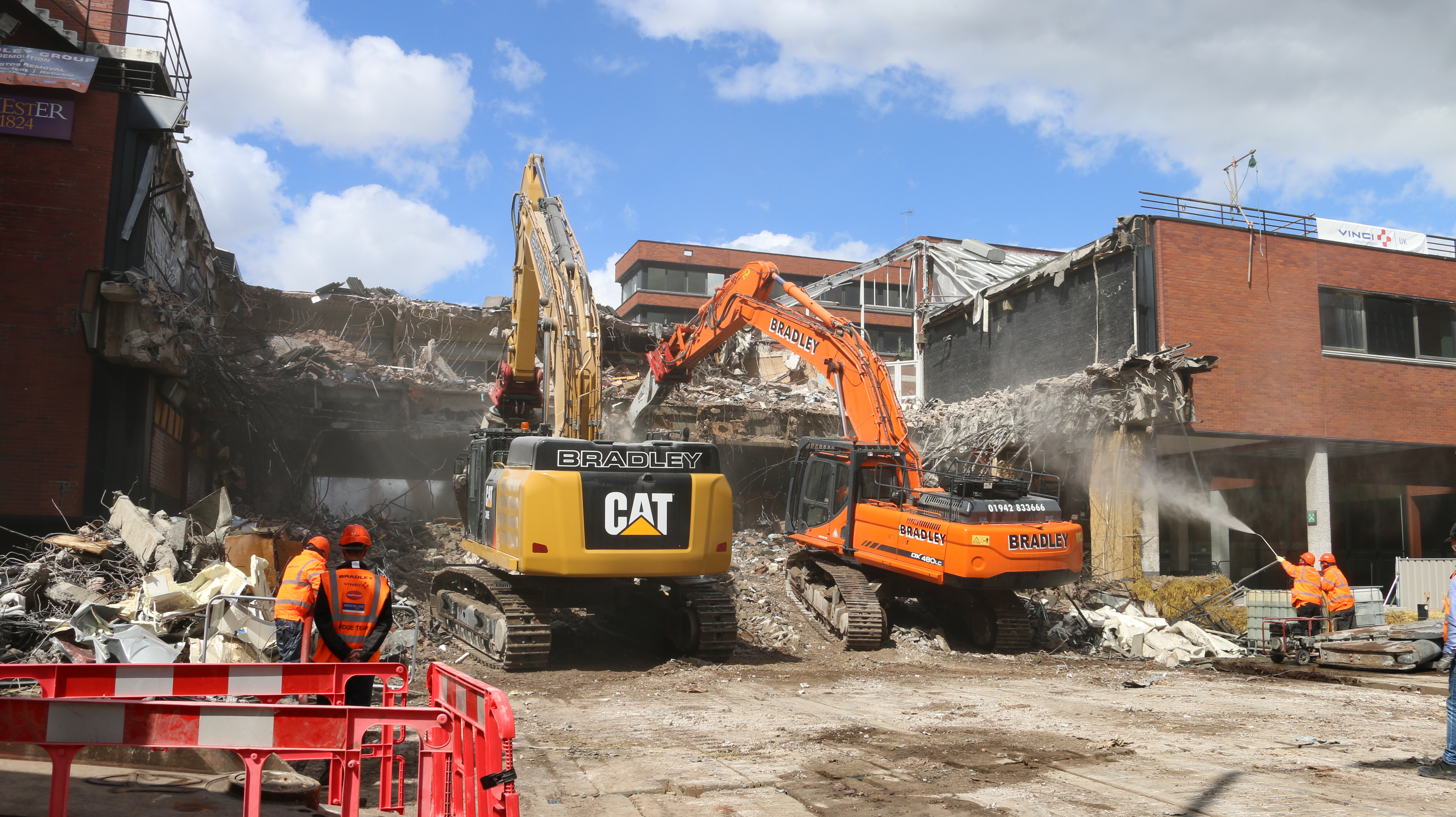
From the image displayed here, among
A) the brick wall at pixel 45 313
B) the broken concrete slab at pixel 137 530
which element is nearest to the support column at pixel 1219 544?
the broken concrete slab at pixel 137 530

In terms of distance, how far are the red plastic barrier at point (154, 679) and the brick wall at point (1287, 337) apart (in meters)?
17.4

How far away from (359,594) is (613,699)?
3.36 metres

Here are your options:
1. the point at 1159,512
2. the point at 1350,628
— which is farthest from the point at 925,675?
the point at 1159,512

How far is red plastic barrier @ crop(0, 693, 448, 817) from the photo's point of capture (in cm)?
336

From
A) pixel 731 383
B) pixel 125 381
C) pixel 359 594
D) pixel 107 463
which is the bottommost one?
pixel 359 594

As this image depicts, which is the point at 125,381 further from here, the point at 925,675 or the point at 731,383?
the point at 731,383

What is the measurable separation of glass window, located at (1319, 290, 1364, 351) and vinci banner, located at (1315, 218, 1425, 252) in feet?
3.71

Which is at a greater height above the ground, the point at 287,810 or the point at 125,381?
the point at 125,381

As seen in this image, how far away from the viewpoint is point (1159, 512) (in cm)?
2147

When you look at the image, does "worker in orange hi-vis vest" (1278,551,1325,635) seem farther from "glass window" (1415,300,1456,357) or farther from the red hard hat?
the red hard hat

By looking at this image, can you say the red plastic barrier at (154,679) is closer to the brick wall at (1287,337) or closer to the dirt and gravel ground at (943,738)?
the dirt and gravel ground at (943,738)

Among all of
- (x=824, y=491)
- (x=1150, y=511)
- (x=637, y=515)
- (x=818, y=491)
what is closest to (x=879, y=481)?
(x=824, y=491)

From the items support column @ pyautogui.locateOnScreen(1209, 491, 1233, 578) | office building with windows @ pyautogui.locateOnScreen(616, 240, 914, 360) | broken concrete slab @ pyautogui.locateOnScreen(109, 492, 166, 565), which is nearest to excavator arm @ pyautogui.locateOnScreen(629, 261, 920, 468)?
broken concrete slab @ pyautogui.locateOnScreen(109, 492, 166, 565)

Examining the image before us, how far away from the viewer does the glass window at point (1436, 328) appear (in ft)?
69.9
